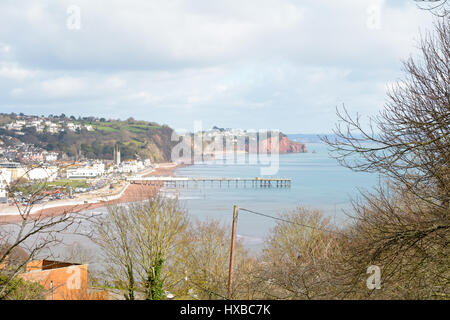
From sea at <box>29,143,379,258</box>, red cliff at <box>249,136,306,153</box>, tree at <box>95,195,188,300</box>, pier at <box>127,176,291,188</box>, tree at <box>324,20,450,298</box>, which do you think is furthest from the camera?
red cliff at <box>249,136,306,153</box>

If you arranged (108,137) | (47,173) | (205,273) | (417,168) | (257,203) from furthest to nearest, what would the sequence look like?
1. (108,137)
2. (257,203)
3. (205,273)
4. (417,168)
5. (47,173)

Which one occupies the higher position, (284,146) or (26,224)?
(284,146)

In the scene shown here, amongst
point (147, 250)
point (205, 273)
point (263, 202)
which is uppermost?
point (147, 250)

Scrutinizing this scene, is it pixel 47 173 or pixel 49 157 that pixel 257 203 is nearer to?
pixel 49 157

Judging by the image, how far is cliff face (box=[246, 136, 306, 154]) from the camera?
14900cm

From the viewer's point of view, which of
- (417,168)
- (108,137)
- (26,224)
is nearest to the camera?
(26,224)

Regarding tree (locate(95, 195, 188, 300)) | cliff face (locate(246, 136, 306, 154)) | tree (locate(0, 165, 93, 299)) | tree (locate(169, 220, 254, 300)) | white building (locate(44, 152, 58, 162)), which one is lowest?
tree (locate(169, 220, 254, 300))

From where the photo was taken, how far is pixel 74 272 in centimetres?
1277

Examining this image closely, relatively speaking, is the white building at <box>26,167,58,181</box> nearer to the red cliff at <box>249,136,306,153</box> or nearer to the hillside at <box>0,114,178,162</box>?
the hillside at <box>0,114,178,162</box>

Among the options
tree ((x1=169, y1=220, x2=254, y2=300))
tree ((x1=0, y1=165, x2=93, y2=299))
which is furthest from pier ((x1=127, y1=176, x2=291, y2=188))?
tree ((x1=0, y1=165, x2=93, y2=299))

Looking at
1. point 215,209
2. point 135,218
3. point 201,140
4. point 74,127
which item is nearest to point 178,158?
point 201,140

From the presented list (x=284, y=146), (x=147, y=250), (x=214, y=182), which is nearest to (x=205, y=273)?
(x=147, y=250)

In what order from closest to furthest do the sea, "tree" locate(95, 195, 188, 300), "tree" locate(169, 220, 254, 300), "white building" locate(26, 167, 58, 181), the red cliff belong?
1. "white building" locate(26, 167, 58, 181)
2. "tree" locate(95, 195, 188, 300)
3. "tree" locate(169, 220, 254, 300)
4. the sea
5. the red cliff

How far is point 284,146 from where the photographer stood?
16212cm
